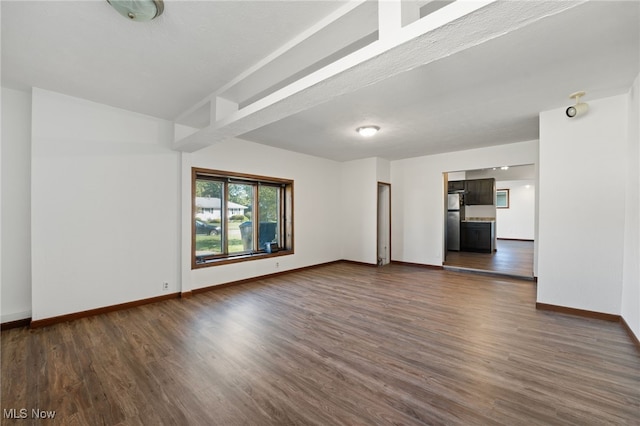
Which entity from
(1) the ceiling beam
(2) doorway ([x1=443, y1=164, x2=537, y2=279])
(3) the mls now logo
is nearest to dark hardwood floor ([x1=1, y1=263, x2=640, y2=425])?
(3) the mls now logo

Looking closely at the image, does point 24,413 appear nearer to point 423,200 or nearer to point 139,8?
point 139,8

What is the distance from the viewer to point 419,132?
4227 millimetres

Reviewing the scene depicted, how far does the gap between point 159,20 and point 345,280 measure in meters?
4.43

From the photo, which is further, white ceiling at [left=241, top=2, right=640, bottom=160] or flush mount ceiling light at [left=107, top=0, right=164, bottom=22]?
white ceiling at [left=241, top=2, right=640, bottom=160]

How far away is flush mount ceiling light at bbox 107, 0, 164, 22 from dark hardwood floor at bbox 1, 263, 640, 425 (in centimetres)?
262

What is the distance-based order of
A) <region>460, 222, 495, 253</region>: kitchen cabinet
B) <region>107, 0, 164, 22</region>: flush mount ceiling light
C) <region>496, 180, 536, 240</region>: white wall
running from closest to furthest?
<region>107, 0, 164, 22</region>: flush mount ceiling light
<region>460, 222, 495, 253</region>: kitchen cabinet
<region>496, 180, 536, 240</region>: white wall

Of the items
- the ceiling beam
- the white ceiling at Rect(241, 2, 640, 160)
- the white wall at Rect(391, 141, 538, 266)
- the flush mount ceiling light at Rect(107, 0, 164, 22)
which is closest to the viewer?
the ceiling beam

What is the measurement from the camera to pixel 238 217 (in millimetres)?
4918

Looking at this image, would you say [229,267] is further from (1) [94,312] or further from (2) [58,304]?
(2) [58,304]

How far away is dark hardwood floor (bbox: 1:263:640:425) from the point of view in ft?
5.42

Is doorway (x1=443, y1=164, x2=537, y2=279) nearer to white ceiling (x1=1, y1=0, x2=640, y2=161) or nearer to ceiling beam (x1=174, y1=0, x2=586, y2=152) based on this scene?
white ceiling (x1=1, y1=0, x2=640, y2=161)

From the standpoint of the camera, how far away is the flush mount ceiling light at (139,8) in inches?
62.2

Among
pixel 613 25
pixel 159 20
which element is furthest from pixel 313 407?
pixel 613 25

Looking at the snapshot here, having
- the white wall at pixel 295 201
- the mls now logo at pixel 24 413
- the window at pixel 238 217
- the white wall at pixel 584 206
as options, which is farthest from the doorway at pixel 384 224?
the mls now logo at pixel 24 413
